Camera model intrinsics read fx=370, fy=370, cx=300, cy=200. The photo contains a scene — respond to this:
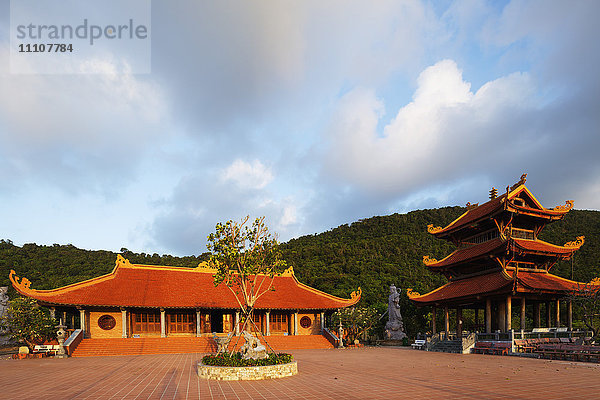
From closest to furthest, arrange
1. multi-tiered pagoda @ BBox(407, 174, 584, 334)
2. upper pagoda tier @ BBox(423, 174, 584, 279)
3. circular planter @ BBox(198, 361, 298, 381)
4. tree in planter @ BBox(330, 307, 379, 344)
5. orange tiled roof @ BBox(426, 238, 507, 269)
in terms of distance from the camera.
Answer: circular planter @ BBox(198, 361, 298, 381) < multi-tiered pagoda @ BBox(407, 174, 584, 334) < upper pagoda tier @ BBox(423, 174, 584, 279) < orange tiled roof @ BBox(426, 238, 507, 269) < tree in planter @ BBox(330, 307, 379, 344)

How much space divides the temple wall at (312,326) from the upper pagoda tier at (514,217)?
14.2 m

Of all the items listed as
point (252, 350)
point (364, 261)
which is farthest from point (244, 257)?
point (364, 261)

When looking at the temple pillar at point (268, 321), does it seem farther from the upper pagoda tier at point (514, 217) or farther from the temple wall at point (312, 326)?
the upper pagoda tier at point (514, 217)

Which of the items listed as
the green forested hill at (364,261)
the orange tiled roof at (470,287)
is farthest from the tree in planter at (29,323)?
the orange tiled roof at (470,287)

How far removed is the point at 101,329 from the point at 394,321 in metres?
23.3

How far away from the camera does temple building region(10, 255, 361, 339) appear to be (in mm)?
25312

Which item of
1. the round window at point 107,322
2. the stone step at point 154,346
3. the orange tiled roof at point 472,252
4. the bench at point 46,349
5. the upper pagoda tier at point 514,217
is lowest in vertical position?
the stone step at point 154,346

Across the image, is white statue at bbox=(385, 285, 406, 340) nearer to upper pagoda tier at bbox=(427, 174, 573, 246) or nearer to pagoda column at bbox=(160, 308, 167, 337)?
upper pagoda tier at bbox=(427, 174, 573, 246)

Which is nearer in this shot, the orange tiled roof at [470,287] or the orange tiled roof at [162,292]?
the orange tiled roof at [470,287]

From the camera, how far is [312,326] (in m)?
32.4

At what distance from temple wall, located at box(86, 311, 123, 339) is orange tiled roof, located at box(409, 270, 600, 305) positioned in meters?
22.3

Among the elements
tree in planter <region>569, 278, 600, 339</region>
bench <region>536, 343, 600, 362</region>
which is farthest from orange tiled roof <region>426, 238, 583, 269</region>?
bench <region>536, 343, 600, 362</region>

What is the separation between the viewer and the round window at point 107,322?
26.1 meters

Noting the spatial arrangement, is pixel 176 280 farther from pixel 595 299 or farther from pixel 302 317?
pixel 595 299
